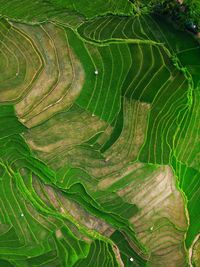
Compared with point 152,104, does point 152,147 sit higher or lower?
lower

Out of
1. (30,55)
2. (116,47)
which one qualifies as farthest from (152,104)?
(30,55)

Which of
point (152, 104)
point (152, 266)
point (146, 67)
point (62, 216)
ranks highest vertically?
point (146, 67)

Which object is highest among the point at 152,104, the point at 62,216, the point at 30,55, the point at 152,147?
the point at 30,55

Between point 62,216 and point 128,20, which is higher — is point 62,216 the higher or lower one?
the lower one

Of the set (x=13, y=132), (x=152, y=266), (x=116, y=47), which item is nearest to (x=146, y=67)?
(x=116, y=47)

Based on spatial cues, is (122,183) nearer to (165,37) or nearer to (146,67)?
(146,67)

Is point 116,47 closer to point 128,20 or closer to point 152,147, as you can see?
point 128,20
